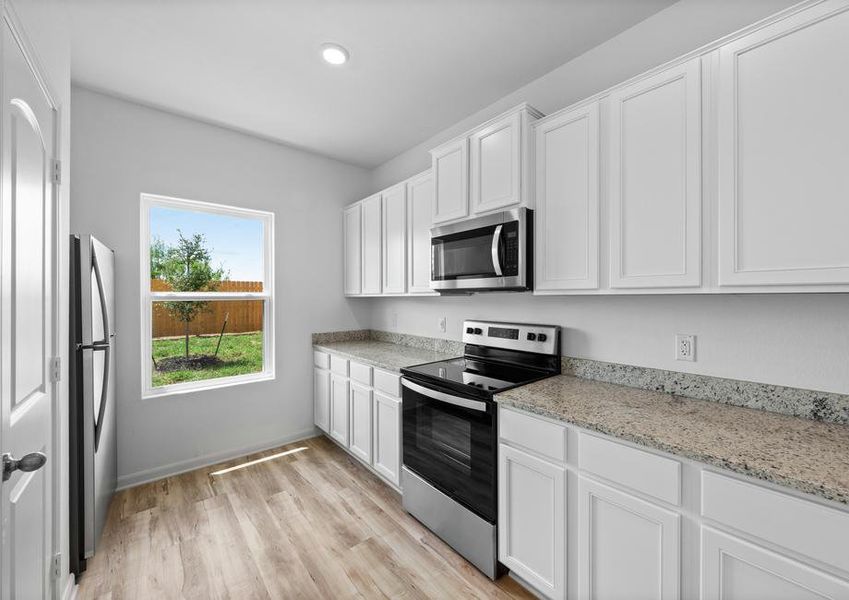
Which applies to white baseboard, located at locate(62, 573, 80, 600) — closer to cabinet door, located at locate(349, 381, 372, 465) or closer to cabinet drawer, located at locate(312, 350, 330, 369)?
cabinet door, located at locate(349, 381, 372, 465)

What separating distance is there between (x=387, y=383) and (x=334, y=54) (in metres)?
2.04

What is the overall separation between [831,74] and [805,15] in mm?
227

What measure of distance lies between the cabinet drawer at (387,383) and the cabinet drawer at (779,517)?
1.67 metres

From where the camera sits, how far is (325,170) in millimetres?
3605

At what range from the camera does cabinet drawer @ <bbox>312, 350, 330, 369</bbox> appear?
3.30 meters

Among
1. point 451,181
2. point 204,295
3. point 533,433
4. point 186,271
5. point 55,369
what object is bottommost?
point 533,433

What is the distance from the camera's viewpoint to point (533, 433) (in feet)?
5.27

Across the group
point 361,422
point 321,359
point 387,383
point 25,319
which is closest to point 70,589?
point 25,319

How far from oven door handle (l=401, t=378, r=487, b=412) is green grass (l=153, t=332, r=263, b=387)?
66.6 inches

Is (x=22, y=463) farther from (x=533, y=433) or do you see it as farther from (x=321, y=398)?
(x=321, y=398)

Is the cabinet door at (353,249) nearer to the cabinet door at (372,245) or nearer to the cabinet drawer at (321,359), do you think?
the cabinet door at (372,245)

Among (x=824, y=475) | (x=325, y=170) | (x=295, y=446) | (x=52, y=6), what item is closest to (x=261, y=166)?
(x=325, y=170)

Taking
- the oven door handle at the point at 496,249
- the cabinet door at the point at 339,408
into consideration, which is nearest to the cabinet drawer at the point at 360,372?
the cabinet door at the point at 339,408

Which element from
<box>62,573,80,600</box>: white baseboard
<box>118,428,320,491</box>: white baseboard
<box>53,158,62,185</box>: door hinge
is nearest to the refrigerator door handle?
<box>53,158,62,185</box>: door hinge
